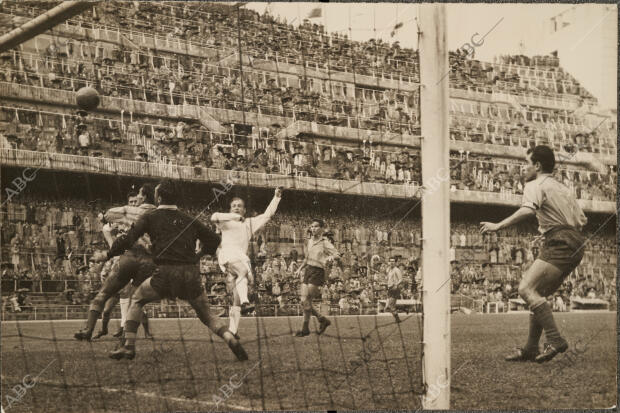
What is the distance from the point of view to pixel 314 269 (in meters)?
5.75

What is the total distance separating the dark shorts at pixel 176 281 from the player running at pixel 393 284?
1.28 metres

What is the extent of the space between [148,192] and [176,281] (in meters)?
0.61

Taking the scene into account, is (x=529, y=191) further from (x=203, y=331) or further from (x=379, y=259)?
(x=203, y=331)

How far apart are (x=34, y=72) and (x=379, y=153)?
232cm

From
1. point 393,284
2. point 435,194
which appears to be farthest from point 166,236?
point 435,194

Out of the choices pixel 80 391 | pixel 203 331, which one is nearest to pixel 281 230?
pixel 203 331

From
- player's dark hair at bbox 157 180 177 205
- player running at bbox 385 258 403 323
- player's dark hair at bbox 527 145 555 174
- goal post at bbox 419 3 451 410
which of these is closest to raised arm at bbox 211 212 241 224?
player's dark hair at bbox 157 180 177 205

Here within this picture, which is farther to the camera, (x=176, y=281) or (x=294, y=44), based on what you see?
(x=294, y=44)

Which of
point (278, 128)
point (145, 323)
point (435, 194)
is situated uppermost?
point (278, 128)

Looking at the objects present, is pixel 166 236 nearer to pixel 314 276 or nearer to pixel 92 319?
pixel 92 319

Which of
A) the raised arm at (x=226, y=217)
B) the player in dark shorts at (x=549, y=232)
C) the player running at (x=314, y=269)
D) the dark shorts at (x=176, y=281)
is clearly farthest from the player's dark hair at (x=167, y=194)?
the player in dark shorts at (x=549, y=232)

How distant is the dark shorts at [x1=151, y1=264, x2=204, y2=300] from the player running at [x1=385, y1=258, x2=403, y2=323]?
128cm

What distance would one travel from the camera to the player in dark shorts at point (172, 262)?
5.49 metres

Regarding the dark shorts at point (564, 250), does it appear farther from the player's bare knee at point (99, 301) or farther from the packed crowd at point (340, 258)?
the player's bare knee at point (99, 301)
